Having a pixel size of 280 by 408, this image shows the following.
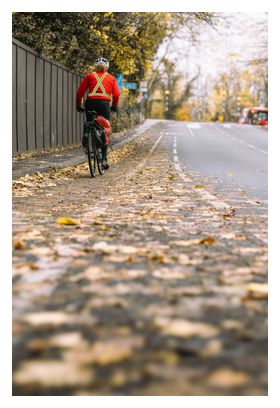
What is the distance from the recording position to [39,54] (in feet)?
53.5

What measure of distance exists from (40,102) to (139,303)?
46.2 ft

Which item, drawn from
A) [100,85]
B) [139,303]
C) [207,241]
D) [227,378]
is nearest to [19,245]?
[207,241]

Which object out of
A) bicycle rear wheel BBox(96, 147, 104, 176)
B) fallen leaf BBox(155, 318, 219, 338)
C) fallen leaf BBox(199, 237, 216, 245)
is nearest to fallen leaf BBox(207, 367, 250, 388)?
fallen leaf BBox(155, 318, 219, 338)

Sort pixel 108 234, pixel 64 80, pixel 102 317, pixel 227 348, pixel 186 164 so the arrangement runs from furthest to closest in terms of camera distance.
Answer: pixel 64 80 → pixel 186 164 → pixel 108 234 → pixel 102 317 → pixel 227 348

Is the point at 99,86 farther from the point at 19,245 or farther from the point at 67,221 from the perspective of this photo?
the point at 19,245

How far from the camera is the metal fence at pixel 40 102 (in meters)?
14.4

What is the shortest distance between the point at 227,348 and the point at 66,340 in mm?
704

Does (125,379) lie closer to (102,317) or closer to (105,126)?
(102,317)

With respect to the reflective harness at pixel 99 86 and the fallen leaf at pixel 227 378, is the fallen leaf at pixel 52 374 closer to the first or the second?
the fallen leaf at pixel 227 378

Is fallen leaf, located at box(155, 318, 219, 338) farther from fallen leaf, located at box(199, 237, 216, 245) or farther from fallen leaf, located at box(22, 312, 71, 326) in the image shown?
fallen leaf, located at box(199, 237, 216, 245)

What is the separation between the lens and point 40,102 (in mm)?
16641

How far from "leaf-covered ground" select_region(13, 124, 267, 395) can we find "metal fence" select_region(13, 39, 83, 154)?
8.13 metres

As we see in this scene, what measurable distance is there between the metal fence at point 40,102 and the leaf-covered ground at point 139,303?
8131mm

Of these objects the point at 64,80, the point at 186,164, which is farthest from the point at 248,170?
the point at 64,80
